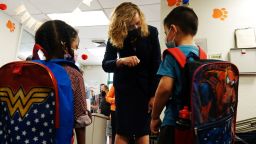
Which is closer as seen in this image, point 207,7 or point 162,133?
point 162,133

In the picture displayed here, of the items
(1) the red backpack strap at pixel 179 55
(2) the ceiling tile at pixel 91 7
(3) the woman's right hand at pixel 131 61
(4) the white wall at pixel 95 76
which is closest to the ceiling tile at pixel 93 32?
(2) the ceiling tile at pixel 91 7

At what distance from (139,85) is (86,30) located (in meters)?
3.98

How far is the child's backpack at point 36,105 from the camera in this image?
2.90ft

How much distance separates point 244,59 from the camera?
2494 mm

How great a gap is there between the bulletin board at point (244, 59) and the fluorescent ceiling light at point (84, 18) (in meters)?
2.46

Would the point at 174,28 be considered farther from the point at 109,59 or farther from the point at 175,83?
the point at 109,59

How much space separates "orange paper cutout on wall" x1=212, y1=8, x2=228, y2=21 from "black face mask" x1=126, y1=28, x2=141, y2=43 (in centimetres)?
152

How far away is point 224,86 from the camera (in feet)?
3.21

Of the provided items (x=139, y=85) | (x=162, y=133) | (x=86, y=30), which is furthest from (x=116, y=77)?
(x=86, y=30)

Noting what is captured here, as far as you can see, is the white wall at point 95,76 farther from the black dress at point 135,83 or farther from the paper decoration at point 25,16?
the black dress at point 135,83

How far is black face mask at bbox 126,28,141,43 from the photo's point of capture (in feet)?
4.82

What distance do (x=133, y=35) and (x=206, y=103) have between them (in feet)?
2.25

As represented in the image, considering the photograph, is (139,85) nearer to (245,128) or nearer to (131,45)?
(131,45)

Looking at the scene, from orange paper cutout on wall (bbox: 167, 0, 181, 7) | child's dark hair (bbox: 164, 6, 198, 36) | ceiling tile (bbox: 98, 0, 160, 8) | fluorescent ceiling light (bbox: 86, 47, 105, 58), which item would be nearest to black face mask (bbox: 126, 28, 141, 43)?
child's dark hair (bbox: 164, 6, 198, 36)
